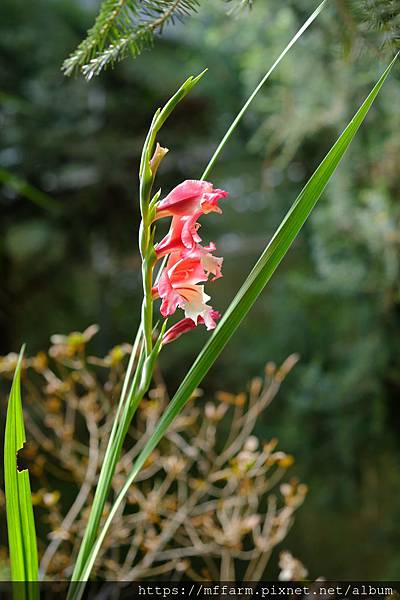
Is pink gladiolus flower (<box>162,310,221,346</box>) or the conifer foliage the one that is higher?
the conifer foliage

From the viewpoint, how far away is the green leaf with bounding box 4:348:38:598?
1.17ft

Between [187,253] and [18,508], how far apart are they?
6.6 inches

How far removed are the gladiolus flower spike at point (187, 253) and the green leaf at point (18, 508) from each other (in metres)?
0.10

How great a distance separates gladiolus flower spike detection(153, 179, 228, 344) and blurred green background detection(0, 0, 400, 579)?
87 centimetres

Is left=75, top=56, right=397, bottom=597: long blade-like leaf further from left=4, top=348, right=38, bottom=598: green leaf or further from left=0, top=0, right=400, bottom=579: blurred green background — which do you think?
left=0, top=0, right=400, bottom=579: blurred green background

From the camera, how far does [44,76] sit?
1.69m

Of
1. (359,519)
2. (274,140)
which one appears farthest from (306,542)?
(274,140)

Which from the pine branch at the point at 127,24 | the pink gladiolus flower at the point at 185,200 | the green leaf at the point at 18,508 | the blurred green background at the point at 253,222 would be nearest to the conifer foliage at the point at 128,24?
the pine branch at the point at 127,24

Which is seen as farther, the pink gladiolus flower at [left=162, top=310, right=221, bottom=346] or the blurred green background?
the blurred green background

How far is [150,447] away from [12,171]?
1.48 metres

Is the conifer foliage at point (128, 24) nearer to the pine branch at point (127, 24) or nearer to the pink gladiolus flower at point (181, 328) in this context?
the pine branch at point (127, 24)

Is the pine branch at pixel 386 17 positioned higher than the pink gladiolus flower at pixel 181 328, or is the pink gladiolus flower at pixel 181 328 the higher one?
the pine branch at pixel 386 17

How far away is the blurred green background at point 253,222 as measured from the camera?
1301mm

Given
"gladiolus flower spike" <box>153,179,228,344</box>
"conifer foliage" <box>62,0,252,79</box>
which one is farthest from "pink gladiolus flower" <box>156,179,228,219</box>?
"conifer foliage" <box>62,0,252,79</box>
